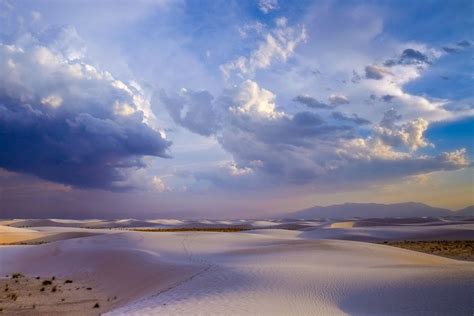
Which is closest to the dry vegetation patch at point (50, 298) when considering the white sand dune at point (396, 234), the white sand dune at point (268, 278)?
the white sand dune at point (268, 278)

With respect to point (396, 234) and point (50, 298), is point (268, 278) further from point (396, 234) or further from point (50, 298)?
point (396, 234)

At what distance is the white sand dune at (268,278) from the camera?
11086mm

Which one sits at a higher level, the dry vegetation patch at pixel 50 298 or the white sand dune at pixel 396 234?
the white sand dune at pixel 396 234

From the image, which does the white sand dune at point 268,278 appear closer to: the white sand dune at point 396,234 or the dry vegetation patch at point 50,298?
the dry vegetation patch at point 50,298

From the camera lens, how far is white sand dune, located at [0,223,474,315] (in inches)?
436

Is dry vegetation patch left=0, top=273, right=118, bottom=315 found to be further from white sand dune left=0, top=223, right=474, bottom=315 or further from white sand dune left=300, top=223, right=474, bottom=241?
white sand dune left=300, top=223, right=474, bottom=241

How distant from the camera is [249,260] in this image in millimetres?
19109

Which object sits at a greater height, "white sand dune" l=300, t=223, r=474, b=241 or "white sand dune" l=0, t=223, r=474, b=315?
"white sand dune" l=300, t=223, r=474, b=241

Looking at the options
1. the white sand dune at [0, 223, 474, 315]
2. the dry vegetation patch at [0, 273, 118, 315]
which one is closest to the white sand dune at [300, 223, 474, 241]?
the white sand dune at [0, 223, 474, 315]

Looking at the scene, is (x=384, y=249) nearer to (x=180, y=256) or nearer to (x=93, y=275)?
(x=180, y=256)

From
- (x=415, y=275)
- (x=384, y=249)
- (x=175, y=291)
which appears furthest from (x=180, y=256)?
(x=415, y=275)

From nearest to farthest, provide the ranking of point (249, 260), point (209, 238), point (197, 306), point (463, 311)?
1. point (463, 311)
2. point (197, 306)
3. point (249, 260)
4. point (209, 238)

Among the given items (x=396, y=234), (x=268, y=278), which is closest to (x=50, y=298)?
(x=268, y=278)

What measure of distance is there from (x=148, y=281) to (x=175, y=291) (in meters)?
3.50
